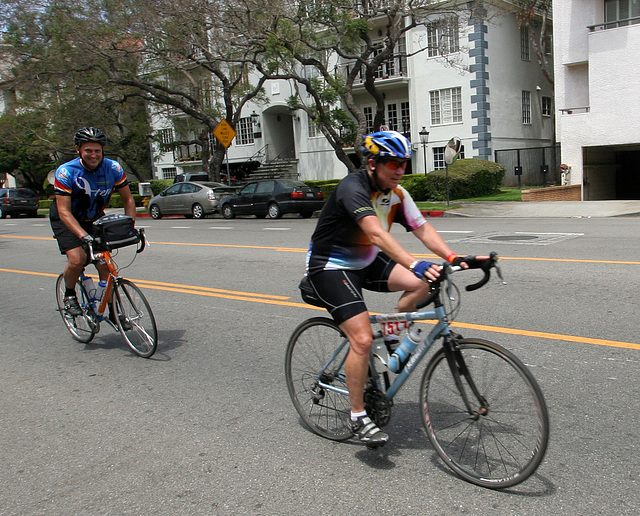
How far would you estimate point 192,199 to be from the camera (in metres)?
25.1

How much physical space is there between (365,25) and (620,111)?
1047 centimetres

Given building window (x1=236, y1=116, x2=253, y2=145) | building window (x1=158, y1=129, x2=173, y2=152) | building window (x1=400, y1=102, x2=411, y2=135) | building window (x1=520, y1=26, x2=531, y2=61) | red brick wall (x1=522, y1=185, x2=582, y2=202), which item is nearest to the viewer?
red brick wall (x1=522, y1=185, x2=582, y2=202)

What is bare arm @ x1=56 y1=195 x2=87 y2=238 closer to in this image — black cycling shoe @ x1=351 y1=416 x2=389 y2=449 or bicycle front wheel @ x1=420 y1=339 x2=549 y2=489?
black cycling shoe @ x1=351 y1=416 x2=389 y2=449

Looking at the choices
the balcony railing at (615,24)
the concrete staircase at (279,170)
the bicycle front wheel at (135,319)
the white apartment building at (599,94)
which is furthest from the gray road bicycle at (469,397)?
the concrete staircase at (279,170)

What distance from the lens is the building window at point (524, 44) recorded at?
31194 millimetres

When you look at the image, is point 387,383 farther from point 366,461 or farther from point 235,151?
point 235,151

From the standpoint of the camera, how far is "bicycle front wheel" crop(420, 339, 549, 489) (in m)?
3.06

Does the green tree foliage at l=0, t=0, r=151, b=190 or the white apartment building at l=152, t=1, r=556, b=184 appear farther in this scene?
the white apartment building at l=152, t=1, r=556, b=184

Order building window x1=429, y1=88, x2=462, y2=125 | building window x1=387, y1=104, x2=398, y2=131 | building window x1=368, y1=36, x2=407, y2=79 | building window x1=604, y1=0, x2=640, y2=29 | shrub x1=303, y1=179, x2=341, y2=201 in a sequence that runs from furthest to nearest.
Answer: building window x1=387, y1=104, x2=398, y2=131
building window x1=368, y1=36, x2=407, y2=79
building window x1=429, y1=88, x2=462, y2=125
shrub x1=303, y1=179, x2=341, y2=201
building window x1=604, y1=0, x2=640, y2=29

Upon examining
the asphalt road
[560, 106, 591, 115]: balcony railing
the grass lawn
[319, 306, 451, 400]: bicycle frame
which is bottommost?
the asphalt road

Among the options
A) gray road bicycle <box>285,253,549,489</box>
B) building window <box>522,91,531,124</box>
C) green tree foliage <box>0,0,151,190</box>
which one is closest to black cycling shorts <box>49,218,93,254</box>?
gray road bicycle <box>285,253,549,489</box>

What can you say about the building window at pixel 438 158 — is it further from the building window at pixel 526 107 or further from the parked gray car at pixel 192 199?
the parked gray car at pixel 192 199

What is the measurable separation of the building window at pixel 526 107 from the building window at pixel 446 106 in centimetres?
414

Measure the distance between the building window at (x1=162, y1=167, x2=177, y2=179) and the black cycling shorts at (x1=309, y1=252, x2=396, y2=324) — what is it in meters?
43.8
